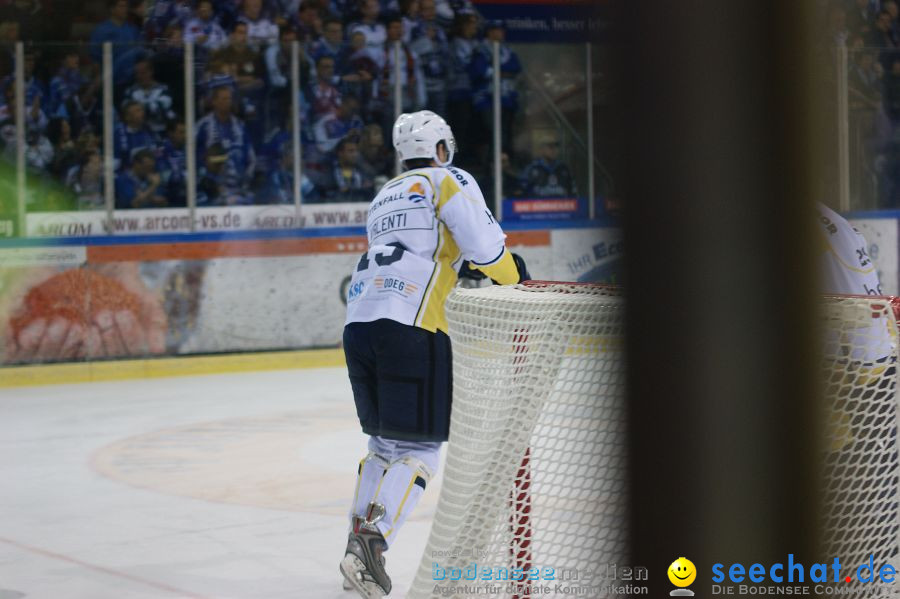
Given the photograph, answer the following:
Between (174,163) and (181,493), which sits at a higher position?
(174,163)

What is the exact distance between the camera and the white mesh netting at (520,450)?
2311 millimetres

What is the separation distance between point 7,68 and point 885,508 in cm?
708

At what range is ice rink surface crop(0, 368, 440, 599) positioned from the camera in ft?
11.6

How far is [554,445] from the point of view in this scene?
247 centimetres

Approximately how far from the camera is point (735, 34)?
929 millimetres

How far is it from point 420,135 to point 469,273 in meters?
0.40

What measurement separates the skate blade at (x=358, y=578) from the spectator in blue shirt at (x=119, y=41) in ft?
19.7

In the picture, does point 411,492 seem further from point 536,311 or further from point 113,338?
point 113,338

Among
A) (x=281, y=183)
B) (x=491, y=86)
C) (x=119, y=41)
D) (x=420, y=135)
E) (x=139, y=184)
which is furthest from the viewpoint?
(x=491, y=86)

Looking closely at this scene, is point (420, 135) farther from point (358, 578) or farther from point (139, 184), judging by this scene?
point (139, 184)

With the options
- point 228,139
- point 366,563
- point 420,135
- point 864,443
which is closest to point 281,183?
point 228,139

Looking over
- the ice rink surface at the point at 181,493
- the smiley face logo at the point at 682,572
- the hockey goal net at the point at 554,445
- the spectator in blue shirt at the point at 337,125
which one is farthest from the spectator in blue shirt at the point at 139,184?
the smiley face logo at the point at 682,572

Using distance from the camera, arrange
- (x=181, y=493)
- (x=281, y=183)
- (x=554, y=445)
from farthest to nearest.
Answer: (x=281, y=183) < (x=181, y=493) < (x=554, y=445)

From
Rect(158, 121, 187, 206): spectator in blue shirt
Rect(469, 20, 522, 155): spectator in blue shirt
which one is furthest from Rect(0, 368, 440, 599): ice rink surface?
Rect(469, 20, 522, 155): spectator in blue shirt
